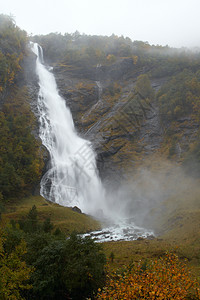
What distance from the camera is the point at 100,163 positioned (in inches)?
2181

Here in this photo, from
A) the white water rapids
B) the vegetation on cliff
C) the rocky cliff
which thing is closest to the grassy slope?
the vegetation on cliff

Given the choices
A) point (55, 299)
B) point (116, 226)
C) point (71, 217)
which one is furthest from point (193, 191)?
point (55, 299)

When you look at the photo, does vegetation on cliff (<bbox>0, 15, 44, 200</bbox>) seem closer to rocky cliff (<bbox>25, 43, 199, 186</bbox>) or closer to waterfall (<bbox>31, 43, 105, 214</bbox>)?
waterfall (<bbox>31, 43, 105, 214</bbox>)

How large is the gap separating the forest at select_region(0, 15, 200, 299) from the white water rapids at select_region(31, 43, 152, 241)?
2405 millimetres

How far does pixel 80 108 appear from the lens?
7006 centimetres

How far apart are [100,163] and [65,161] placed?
9710 millimetres

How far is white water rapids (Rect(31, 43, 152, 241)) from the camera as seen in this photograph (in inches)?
1679

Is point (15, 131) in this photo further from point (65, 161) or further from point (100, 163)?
point (100, 163)

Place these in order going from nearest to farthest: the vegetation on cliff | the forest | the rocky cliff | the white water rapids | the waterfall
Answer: the forest, the vegetation on cliff, the white water rapids, the waterfall, the rocky cliff

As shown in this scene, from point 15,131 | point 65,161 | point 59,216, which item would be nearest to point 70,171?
point 65,161

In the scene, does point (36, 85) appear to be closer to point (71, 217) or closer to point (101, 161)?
point (101, 161)

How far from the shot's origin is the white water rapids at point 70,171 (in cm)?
4266

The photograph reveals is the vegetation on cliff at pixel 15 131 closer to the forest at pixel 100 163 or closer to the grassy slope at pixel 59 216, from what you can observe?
the forest at pixel 100 163

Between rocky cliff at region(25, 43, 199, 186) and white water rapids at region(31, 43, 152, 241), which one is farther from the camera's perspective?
rocky cliff at region(25, 43, 199, 186)
